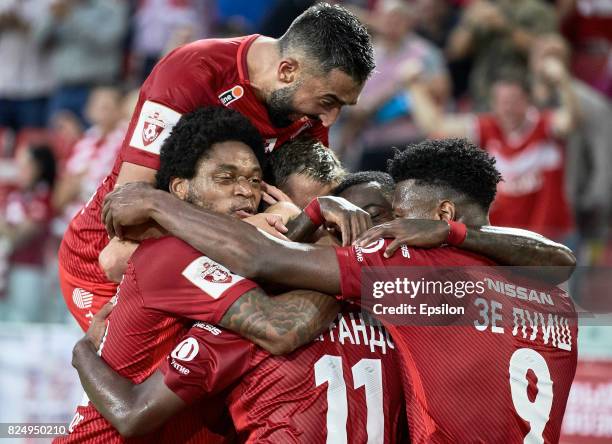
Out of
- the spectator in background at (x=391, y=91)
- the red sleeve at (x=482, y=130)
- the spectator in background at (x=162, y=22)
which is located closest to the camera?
the red sleeve at (x=482, y=130)

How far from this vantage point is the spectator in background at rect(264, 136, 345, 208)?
4699 mm

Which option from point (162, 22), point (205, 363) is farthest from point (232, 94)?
point (162, 22)

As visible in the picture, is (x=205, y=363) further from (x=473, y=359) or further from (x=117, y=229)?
(x=473, y=359)

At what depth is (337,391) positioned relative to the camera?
388 cm

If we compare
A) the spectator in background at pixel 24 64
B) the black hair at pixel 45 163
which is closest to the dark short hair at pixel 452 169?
the black hair at pixel 45 163

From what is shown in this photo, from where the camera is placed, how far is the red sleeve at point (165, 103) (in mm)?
4473

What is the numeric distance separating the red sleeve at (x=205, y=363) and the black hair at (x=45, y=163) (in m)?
7.69

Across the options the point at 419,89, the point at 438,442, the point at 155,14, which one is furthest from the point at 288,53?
the point at 155,14

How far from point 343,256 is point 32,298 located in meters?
5.75

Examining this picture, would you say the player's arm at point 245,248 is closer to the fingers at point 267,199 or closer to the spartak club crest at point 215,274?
the spartak club crest at point 215,274

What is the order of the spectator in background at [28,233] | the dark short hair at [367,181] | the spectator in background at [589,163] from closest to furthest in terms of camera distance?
the dark short hair at [367,181] < the spectator in background at [28,233] < the spectator in background at [589,163]

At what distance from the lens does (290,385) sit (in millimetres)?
3869

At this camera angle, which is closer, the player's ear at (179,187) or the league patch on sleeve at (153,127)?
the player's ear at (179,187)

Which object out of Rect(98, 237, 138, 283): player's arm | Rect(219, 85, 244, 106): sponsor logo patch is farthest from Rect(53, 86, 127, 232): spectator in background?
Rect(98, 237, 138, 283): player's arm
